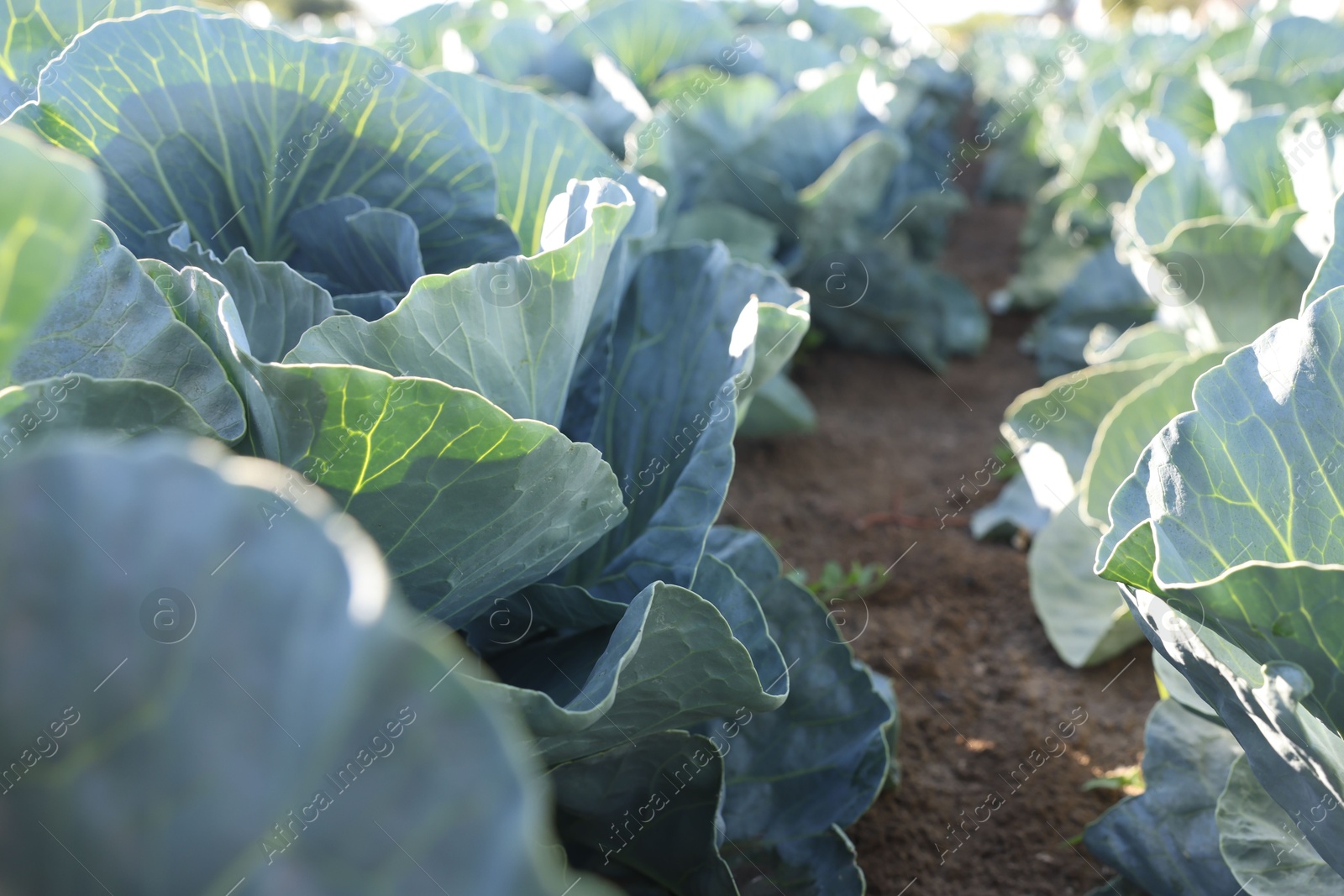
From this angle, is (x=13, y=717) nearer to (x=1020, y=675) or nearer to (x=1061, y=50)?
(x=1020, y=675)

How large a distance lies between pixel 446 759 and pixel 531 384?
3.12 ft

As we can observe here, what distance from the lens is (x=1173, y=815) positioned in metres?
1.77

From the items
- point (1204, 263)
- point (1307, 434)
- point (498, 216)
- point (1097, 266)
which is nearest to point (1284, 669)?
point (1307, 434)

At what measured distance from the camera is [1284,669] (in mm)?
1075

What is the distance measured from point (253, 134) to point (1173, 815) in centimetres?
191

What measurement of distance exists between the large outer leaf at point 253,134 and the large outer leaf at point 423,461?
1.43ft

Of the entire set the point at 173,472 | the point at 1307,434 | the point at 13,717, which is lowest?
the point at 1307,434

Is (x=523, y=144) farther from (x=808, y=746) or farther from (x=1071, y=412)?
(x=1071, y=412)

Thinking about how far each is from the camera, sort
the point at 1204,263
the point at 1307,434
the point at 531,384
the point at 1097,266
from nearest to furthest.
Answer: the point at 1307,434 < the point at 531,384 < the point at 1204,263 < the point at 1097,266

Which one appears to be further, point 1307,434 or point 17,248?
point 1307,434

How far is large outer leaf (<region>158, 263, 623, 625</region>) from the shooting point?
1129mm

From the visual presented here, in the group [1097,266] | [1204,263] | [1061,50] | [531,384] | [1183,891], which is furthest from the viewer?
[1061,50]

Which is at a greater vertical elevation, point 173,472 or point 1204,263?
point 173,472

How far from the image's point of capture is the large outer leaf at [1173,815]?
67.4 inches
